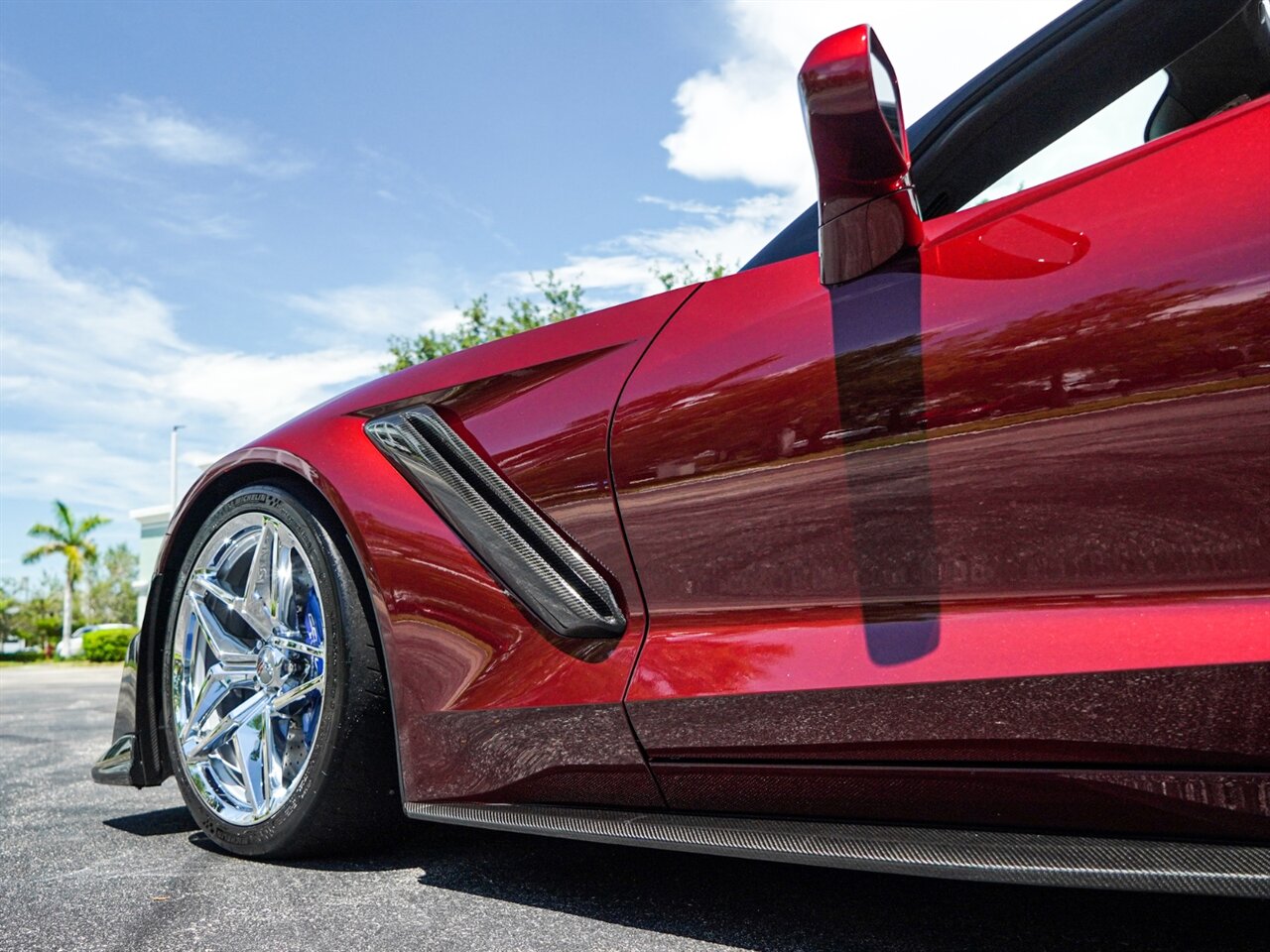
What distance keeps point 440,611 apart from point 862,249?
1.00m

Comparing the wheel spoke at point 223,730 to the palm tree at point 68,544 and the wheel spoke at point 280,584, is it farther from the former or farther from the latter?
the palm tree at point 68,544

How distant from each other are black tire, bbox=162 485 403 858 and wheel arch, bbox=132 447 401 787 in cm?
17

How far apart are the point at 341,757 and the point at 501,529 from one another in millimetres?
570

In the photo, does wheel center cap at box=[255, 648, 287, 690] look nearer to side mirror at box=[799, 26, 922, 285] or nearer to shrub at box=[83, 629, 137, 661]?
side mirror at box=[799, 26, 922, 285]

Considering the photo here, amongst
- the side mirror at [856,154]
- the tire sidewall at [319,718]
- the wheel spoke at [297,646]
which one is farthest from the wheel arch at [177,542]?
the side mirror at [856,154]

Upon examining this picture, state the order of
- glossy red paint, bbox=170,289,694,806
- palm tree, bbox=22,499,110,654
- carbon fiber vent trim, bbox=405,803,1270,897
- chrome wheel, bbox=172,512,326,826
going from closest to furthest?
carbon fiber vent trim, bbox=405,803,1270,897
glossy red paint, bbox=170,289,694,806
chrome wheel, bbox=172,512,326,826
palm tree, bbox=22,499,110,654

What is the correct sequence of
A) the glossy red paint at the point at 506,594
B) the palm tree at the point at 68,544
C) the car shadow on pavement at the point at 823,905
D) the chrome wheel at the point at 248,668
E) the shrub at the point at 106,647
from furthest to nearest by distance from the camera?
the palm tree at the point at 68,544 → the shrub at the point at 106,647 → the chrome wheel at the point at 248,668 → the glossy red paint at the point at 506,594 → the car shadow on pavement at the point at 823,905

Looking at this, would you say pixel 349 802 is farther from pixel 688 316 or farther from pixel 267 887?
pixel 688 316

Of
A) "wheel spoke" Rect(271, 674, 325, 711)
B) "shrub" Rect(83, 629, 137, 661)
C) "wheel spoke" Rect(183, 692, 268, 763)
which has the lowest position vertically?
"shrub" Rect(83, 629, 137, 661)

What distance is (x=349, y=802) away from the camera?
2086mm

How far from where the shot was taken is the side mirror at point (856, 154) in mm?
1374

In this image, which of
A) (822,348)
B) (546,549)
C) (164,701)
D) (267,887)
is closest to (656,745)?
(546,549)

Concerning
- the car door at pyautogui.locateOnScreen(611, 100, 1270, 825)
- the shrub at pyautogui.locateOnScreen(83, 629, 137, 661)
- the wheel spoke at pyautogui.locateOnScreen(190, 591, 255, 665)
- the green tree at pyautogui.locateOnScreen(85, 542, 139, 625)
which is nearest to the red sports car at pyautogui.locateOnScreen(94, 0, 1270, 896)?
the car door at pyautogui.locateOnScreen(611, 100, 1270, 825)

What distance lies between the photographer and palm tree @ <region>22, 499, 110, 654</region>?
168 feet
